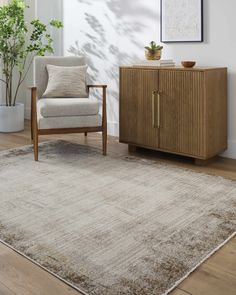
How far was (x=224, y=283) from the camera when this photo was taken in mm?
1454

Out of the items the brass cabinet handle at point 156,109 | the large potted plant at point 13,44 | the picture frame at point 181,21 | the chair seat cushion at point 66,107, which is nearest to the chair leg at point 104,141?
the chair seat cushion at point 66,107

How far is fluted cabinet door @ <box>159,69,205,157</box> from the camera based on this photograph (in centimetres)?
283

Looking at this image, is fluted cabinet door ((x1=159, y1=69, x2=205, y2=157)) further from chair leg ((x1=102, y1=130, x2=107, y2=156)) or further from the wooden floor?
the wooden floor

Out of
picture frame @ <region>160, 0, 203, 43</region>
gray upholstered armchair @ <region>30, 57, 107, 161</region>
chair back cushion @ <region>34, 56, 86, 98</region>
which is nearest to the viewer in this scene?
gray upholstered armchair @ <region>30, 57, 107, 161</region>

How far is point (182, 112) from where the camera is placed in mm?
2932

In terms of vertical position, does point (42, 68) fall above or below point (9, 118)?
above

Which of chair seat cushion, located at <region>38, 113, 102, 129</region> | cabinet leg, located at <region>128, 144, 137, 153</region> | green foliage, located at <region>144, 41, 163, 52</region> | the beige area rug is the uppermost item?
green foliage, located at <region>144, 41, 163, 52</region>

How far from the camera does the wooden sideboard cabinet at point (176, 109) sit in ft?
9.30

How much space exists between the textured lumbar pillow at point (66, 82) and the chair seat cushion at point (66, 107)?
207mm

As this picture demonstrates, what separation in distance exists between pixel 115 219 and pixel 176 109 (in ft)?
4.07

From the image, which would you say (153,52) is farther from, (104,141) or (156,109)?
(104,141)

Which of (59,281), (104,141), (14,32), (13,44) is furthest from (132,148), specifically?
(59,281)

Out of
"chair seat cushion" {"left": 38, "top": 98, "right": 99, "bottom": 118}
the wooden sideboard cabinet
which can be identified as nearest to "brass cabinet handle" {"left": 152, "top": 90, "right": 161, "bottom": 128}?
the wooden sideboard cabinet

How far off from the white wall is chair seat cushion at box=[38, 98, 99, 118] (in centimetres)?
78
